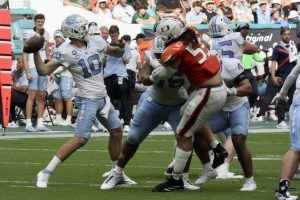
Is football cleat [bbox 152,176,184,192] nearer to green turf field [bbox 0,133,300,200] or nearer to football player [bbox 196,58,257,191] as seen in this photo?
green turf field [bbox 0,133,300,200]

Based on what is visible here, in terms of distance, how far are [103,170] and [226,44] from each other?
2.21 metres

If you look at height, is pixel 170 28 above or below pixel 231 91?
above

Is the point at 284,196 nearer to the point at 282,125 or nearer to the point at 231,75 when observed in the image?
the point at 231,75

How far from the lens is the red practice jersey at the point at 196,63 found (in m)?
11.2

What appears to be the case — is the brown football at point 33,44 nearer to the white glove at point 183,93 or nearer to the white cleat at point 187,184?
the white glove at point 183,93

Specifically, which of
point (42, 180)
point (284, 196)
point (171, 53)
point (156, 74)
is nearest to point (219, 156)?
point (156, 74)

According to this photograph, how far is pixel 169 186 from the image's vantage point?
11.5m

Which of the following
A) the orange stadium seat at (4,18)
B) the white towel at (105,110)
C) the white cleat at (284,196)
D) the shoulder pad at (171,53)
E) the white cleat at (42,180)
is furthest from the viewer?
the orange stadium seat at (4,18)

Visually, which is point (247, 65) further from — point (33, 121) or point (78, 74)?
point (78, 74)

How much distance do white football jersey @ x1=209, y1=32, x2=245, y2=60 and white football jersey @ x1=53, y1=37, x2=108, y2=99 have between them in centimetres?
168

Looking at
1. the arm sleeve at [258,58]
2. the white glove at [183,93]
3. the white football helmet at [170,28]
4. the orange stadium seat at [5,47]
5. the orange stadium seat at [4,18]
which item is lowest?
the arm sleeve at [258,58]

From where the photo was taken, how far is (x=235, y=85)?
1201 centimetres

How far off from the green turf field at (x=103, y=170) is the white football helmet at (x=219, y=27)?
1.73 meters

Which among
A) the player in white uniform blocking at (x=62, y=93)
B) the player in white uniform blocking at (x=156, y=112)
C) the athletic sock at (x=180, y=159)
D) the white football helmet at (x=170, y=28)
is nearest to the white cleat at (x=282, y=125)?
the player in white uniform blocking at (x=62, y=93)
